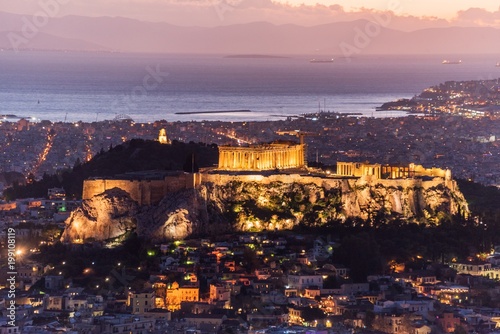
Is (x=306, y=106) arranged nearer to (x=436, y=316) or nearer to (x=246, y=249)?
(x=246, y=249)

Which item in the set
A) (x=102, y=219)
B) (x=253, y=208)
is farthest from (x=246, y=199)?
(x=102, y=219)

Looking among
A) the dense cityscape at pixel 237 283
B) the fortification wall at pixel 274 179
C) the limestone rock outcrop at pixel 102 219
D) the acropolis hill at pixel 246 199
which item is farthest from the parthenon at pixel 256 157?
the limestone rock outcrop at pixel 102 219

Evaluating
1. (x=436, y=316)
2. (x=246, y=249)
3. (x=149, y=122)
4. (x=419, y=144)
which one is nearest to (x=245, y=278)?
(x=246, y=249)

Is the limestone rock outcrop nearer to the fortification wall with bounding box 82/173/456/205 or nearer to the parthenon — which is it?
the fortification wall with bounding box 82/173/456/205

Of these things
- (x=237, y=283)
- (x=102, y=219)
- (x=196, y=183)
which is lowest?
(x=237, y=283)

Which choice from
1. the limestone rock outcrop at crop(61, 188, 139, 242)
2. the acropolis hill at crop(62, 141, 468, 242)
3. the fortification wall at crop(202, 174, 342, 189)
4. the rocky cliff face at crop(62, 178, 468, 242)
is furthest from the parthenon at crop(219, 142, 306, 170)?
the limestone rock outcrop at crop(61, 188, 139, 242)

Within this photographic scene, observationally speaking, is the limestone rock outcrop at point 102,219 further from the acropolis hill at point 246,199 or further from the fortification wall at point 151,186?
the fortification wall at point 151,186

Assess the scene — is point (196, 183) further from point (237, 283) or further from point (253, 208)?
point (237, 283)
